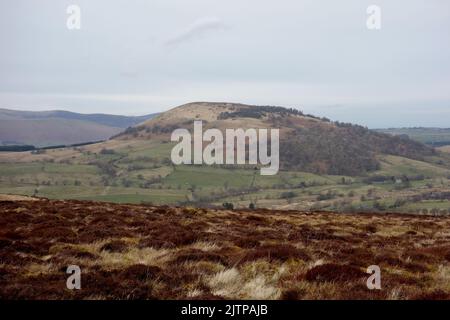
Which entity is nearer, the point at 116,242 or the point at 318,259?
the point at 318,259

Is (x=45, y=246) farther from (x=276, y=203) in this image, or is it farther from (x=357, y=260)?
(x=276, y=203)

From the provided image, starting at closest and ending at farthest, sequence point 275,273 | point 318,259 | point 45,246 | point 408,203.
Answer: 1. point 275,273
2. point 318,259
3. point 45,246
4. point 408,203

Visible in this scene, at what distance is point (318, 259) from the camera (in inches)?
589

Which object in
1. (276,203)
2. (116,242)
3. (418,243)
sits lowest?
(276,203)

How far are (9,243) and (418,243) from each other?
62.5 ft

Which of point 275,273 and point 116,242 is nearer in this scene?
point 275,273

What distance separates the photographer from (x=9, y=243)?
621 inches

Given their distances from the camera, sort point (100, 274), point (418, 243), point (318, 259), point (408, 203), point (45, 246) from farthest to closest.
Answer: point (408, 203) < point (418, 243) < point (45, 246) < point (318, 259) < point (100, 274)

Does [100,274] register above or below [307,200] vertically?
above
